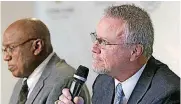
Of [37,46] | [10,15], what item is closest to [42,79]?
[37,46]

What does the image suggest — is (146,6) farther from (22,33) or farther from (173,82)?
(173,82)

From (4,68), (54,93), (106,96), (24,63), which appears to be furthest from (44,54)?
(4,68)

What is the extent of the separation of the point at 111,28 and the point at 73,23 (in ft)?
4.30

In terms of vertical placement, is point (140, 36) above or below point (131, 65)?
above

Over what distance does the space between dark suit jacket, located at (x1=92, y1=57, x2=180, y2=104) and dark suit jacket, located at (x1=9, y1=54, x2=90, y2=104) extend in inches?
10.5

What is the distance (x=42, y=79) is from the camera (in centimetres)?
182

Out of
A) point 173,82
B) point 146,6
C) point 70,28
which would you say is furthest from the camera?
point 70,28

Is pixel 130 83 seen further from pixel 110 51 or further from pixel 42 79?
pixel 42 79

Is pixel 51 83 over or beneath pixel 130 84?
beneath

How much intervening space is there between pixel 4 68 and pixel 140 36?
171 centimetres

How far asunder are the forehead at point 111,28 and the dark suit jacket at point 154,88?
6.7 inches

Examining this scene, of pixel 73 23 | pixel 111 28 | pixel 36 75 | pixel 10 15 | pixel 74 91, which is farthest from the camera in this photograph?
pixel 10 15

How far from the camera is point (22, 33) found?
185 centimetres

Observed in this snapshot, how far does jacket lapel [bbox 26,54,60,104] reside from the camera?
1782 millimetres
